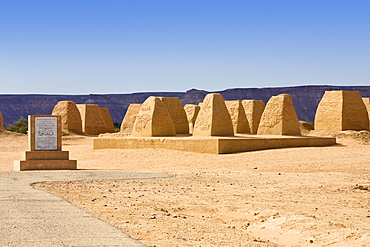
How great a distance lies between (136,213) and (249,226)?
1592 millimetres

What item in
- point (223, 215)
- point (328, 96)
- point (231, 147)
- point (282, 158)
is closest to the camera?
point (223, 215)

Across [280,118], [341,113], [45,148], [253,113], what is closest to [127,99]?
[253,113]

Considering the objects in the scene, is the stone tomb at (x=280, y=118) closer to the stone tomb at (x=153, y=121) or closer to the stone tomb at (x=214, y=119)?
the stone tomb at (x=214, y=119)

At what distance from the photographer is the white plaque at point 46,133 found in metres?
16.0

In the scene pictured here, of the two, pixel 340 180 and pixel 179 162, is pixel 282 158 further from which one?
pixel 340 180

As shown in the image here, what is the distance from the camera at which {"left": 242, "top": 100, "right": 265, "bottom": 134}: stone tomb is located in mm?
28967

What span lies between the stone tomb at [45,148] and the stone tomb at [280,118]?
10.1 m

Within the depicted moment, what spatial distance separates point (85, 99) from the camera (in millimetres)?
102875

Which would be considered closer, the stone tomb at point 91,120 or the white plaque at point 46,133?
the white plaque at point 46,133

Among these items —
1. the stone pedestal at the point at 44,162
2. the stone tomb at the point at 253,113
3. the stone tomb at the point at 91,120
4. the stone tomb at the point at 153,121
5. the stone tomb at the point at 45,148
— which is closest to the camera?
the stone pedestal at the point at 44,162

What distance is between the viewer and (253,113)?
29141 mm

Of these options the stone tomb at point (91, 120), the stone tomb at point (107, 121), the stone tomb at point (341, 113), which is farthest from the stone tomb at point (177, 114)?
the stone tomb at point (107, 121)

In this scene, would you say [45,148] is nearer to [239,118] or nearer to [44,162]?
[44,162]

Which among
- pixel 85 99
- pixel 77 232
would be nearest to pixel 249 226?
pixel 77 232
